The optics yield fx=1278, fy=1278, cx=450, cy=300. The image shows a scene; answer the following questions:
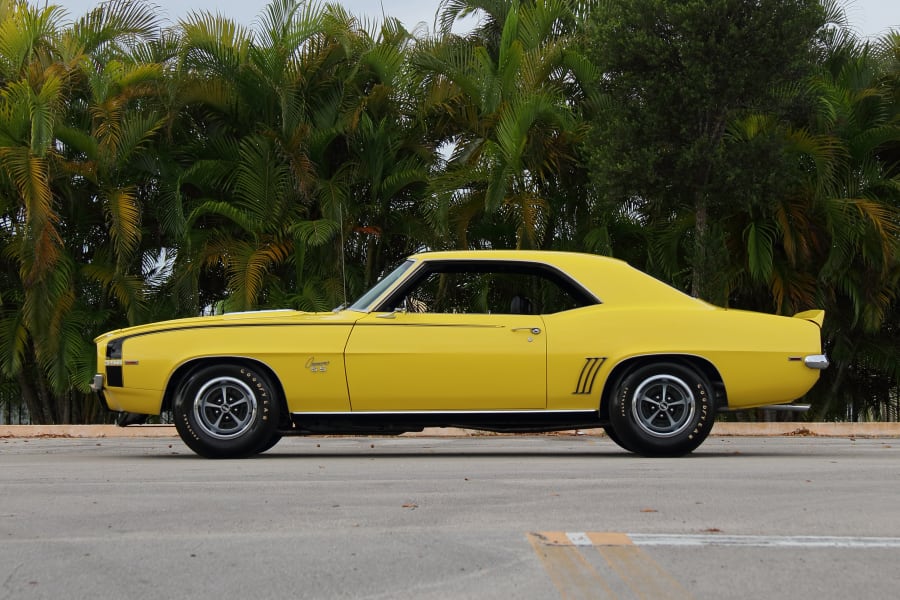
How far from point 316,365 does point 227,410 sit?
75cm

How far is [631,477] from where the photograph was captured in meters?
8.04

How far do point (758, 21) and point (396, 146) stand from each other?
5397mm

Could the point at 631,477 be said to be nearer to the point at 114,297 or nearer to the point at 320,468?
the point at 320,468

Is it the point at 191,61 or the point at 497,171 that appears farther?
the point at 191,61

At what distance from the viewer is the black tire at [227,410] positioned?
31.0ft

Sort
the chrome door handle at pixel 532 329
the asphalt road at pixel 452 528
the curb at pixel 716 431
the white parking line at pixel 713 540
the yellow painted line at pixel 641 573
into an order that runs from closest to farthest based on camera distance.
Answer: the yellow painted line at pixel 641 573 → the asphalt road at pixel 452 528 → the white parking line at pixel 713 540 → the chrome door handle at pixel 532 329 → the curb at pixel 716 431

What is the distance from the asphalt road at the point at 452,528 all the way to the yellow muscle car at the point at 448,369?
34 centimetres

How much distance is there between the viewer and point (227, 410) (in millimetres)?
9539

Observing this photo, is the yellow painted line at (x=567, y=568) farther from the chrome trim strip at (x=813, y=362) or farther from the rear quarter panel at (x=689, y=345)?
the chrome trim strip at (x=813, y=362)

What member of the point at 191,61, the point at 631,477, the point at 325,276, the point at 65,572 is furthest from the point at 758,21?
the point at 65,572

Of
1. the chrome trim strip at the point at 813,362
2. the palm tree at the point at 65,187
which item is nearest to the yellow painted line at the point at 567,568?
the chrome trim strip at the point at 813,362

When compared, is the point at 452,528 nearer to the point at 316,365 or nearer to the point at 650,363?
the point at 316,365

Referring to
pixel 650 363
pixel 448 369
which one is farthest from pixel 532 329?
pixel 650 363

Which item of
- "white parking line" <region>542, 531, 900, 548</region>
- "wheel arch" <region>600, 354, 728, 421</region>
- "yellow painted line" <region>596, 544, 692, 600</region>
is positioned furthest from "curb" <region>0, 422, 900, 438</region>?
"yellow painted line" <region>596, 544, 692, 600</region>
